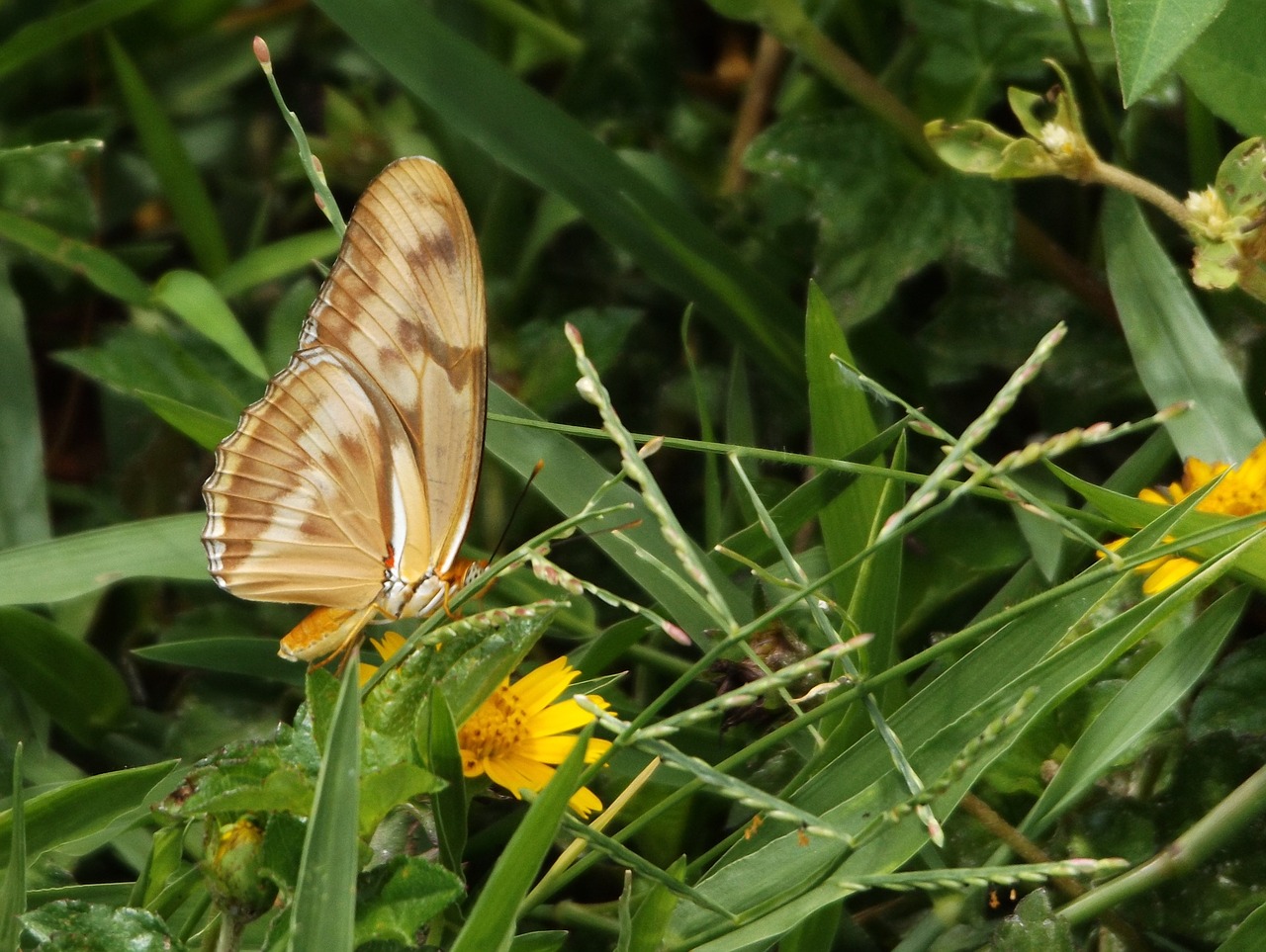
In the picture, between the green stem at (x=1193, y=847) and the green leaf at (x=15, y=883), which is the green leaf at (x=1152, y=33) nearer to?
the green stem at (x=1193, y=847)

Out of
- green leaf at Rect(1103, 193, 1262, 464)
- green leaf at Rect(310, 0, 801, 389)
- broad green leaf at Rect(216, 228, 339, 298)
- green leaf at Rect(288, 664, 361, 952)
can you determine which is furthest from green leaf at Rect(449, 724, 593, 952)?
broad green leaf at Rect(216, 228, 339, 298)

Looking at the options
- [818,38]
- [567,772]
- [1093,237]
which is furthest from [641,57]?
[567,772]

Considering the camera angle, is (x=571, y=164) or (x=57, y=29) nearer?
(x=571, y=164)

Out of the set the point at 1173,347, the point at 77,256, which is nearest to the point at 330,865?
the point at 1173,347

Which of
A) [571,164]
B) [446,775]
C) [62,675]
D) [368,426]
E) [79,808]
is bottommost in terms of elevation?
[62,675]

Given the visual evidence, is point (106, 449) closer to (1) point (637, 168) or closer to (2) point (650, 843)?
(1) point (637, 168)

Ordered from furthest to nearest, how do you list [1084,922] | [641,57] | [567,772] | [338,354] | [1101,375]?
[641,57]
[1101,375]
[338,354]
[1084,922]
[567,772]

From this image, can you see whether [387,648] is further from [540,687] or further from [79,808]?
[79,808]
